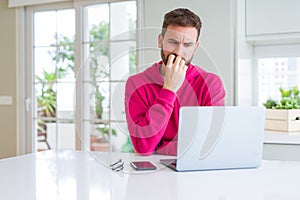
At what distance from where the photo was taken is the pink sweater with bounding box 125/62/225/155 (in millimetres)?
1291

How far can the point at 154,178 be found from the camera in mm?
1059

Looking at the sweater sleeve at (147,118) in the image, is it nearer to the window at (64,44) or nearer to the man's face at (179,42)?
the man's face at (179,42)

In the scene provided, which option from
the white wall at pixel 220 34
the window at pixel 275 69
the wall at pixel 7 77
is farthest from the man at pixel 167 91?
the wall at pixel 7 77

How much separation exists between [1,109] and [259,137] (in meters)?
3.15

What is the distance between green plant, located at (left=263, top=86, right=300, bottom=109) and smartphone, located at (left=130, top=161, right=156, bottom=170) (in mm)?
1717

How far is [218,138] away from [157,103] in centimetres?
26

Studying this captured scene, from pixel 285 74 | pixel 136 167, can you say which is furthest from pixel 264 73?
pixel 136 167

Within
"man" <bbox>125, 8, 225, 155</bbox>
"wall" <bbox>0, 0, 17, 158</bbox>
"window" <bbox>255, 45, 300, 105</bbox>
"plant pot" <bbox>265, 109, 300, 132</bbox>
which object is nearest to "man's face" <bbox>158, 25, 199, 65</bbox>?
"man" <bbox>125, 8, 225, 155</bbox>

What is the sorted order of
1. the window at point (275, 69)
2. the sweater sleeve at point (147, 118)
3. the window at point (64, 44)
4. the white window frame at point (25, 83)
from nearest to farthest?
the sweater sleeve at point (147, 118)
the window at point (275, 69)
the window at point (64, 44)
the white window frame at point (25, 83)

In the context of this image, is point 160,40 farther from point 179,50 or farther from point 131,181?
point 131,181

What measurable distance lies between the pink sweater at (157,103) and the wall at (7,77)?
8.83 ft

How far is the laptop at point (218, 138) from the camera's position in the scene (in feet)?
3.74

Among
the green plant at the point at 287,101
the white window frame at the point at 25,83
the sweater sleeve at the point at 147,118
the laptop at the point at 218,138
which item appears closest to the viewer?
the laptop at the point at 218,138

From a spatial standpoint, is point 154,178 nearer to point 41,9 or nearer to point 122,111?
point 122,111
